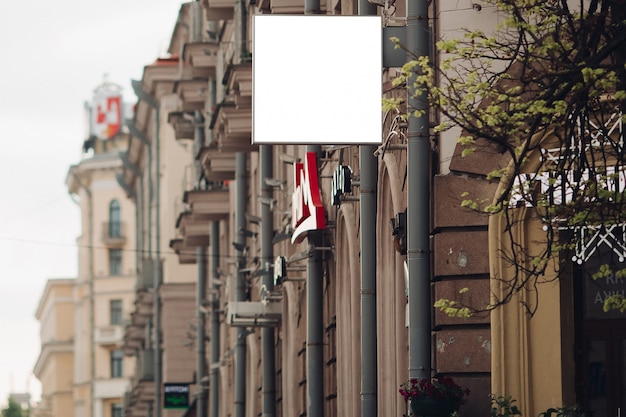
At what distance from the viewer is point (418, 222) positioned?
18.6m

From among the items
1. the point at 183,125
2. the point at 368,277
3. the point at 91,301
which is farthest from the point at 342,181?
the point at 91,301

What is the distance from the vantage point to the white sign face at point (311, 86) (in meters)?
16.1

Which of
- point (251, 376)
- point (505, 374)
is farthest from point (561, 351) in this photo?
point (251, 376)

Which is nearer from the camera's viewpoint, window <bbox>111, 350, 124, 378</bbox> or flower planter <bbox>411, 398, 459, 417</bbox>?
flower planter <bbox>411, 398, 459, 417</bbox>

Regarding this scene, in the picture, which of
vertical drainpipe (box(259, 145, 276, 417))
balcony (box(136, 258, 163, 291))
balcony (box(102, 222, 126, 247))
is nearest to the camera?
vertical drainpipe (box(259, 145, 276, 417))

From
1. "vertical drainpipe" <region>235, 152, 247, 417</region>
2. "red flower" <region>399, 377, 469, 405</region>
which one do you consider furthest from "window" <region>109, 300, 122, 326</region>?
"red flower" <region>399, 377, 469, 405</region>

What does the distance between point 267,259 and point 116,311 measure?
83.1 meters

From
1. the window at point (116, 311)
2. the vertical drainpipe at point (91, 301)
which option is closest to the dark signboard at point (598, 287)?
the vertical drainpipe at point (91, 301)

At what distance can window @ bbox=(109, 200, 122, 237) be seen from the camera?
121m

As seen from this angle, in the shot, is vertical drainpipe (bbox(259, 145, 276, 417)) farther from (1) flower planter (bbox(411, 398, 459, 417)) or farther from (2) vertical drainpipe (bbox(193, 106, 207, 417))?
(1) flower planter (bbox(411, 398, 459, 417))

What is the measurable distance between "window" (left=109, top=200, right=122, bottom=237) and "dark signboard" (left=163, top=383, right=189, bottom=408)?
5653 cm

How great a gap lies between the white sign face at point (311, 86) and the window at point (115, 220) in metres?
105

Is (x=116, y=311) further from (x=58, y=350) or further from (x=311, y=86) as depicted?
(x=311, y=86)

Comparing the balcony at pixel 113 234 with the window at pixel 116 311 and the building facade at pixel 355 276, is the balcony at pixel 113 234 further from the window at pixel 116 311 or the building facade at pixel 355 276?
the building facade at pixel 355 276
